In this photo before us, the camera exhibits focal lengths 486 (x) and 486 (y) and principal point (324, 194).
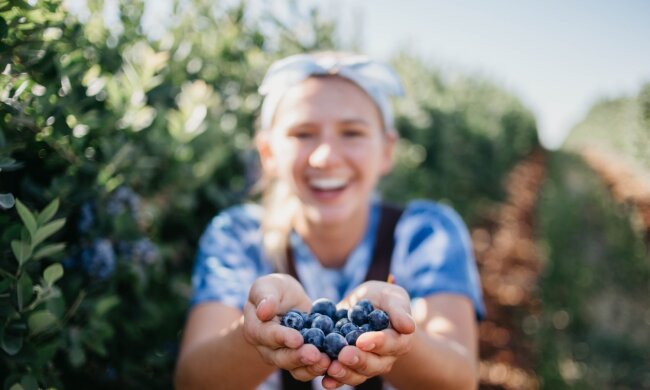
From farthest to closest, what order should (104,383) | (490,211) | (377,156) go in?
(490,211) → (377,156) → (104,383)

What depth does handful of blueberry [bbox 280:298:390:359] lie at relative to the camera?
0.93 metres

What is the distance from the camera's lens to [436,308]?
5.12 feet

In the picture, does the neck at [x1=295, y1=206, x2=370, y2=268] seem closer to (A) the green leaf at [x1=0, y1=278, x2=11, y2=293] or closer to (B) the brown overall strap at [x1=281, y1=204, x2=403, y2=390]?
(B) the brown overall strap at [x1=281, y1=204, x2=403, y2=390]

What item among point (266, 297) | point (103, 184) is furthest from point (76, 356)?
point (266, 297)

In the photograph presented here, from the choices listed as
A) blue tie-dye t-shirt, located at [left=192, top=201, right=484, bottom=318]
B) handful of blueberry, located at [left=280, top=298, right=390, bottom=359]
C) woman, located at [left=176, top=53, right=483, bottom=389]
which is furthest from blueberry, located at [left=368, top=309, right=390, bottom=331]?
blue tie-dye t-shirt, located at [left=192, top=201, right=484, bottom=318]

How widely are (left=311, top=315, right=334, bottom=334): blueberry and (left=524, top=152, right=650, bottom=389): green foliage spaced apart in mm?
2589

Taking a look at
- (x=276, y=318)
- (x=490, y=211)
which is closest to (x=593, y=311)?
(x=276, y=318)

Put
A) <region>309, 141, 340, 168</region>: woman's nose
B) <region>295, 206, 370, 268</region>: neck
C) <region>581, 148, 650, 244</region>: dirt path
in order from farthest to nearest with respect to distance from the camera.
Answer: <region>581, 148, 650, 244</region>: dirt path < <region>295, 206, 370, 268</region>: neck < <region>309, 141, 340, 168</region>: woman's nose

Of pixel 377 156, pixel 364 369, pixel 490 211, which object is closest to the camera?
pixel 364 369

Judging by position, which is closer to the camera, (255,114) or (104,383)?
(104,383)

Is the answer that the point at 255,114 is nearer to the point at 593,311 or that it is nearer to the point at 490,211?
the point at 593,311

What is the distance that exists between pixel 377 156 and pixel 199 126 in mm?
772

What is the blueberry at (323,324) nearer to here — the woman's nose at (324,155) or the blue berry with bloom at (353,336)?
the blue berry with bloom at (353,336)

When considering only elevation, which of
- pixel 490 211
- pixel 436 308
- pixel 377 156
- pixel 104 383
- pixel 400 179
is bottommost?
pixel 490 211
